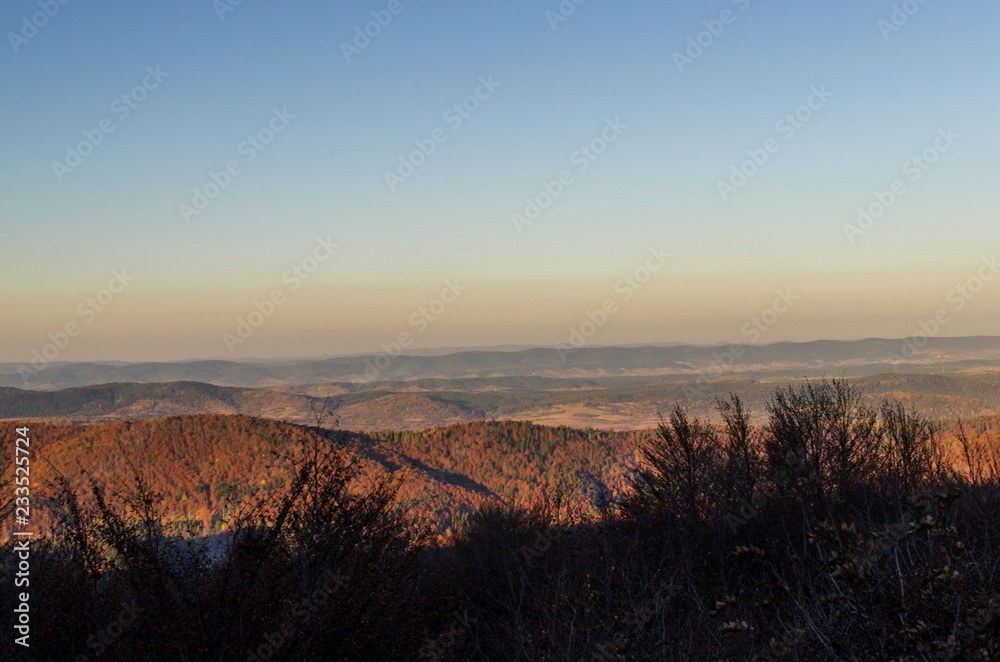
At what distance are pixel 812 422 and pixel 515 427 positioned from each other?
7424cm

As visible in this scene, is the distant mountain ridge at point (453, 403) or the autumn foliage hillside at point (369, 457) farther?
the distant mountain ridge at point (453, 403)

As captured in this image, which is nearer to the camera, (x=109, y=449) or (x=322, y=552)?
(x=322, y=552)

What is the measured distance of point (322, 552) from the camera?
22.5ft

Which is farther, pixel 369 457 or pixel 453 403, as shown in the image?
pixel 453 403

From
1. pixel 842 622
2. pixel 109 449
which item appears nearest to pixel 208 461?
pixel 109 449

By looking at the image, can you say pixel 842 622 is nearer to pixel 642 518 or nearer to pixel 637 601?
pixel 637 601

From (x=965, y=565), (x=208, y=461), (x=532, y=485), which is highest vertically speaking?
(x=965, y=565)

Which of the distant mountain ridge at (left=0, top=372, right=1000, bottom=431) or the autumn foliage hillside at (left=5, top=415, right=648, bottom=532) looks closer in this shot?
the autumn foliage hillside at (left=5, top=415, right=648, bottom=532)

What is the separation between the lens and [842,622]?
4.41m

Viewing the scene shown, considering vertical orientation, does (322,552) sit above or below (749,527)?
above

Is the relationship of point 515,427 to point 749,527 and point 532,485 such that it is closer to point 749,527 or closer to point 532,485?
point 532,485

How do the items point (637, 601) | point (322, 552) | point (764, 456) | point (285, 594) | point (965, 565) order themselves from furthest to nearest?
point (764, 456) → point (637, 601) → point (322, 552) → point (285, 594) → point (965, 565)

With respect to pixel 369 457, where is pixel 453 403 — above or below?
above

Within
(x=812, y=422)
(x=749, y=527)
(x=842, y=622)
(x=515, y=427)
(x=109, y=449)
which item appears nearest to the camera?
(x=842, y=622)
